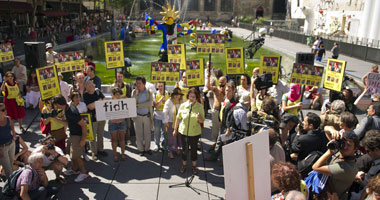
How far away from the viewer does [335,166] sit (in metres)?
3.86

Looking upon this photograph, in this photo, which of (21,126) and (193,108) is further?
(21,126)

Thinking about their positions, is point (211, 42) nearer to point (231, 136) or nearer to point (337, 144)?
point (231, 136)

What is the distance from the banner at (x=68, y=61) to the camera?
8.29 metres

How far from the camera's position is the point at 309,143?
15.7ft

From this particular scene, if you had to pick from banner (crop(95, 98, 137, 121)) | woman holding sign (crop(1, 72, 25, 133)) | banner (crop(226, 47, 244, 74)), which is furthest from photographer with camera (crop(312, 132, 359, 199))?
woman holding sign (crop(1, 72, 25, 133))

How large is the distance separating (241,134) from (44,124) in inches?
162

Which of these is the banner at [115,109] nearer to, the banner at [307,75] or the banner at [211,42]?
the banner at [211,42]

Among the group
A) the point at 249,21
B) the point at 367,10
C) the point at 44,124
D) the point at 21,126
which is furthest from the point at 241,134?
the point at 249,21

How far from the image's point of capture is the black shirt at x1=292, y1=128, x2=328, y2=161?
480 centimetres

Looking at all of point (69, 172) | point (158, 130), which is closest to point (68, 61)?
point (158, 130)

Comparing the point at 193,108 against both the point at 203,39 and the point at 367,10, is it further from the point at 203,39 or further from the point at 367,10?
the point at 367,10

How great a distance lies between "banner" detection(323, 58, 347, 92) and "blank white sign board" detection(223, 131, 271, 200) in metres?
5.11

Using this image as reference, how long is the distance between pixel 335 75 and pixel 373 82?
4.36 ft

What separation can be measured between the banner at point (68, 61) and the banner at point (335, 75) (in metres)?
6.66
